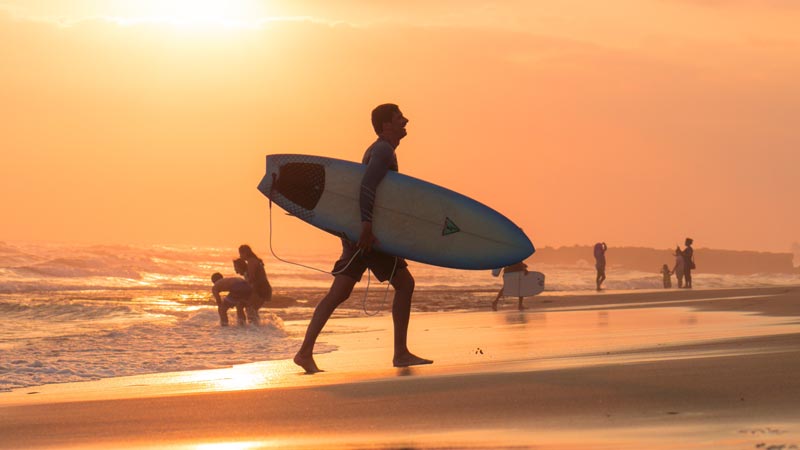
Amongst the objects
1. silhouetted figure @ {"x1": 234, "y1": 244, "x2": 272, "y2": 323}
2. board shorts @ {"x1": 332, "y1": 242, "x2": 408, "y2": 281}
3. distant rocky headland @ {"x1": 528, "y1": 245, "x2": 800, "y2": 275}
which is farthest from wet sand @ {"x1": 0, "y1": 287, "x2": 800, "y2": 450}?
distant rocky headland @ {"x1": 528, "y1": 245, "x2": 800, "y2": 275}

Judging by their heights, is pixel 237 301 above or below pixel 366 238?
below

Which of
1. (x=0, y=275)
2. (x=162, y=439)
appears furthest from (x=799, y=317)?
(x=0, y=275)

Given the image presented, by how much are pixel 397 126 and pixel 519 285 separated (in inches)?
605

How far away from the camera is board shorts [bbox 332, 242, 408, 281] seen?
299 inches

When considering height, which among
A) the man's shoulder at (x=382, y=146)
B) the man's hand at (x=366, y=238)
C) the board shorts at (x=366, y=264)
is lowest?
the board shorts at (x=366, y=264)

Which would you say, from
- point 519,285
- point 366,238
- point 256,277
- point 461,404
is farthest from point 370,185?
point 519,285

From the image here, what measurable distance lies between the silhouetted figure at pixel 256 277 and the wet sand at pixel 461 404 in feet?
25.0

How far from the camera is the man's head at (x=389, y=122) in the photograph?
773 cm

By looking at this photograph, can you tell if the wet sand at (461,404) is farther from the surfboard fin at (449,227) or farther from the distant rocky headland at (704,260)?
the distant rocky headland at (704,260)

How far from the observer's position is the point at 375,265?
7.70 metres

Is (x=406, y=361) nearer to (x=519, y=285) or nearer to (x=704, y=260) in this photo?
(x=519, y=285)

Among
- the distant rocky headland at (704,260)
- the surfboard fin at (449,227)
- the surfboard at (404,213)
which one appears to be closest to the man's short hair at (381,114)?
the surfboard at (404,213)

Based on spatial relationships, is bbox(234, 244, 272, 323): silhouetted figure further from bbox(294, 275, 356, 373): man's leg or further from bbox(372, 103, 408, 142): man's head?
bbox(372, 103, 408, 142): man's head

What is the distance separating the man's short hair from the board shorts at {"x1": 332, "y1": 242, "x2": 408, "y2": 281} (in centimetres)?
82
